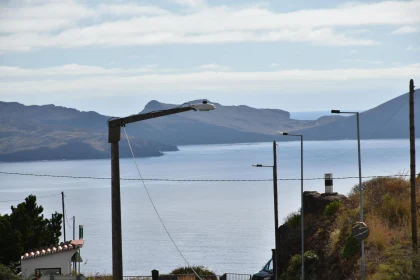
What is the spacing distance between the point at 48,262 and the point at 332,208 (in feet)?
68.7

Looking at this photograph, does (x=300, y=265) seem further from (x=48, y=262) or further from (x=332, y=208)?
(x=48, y=262)

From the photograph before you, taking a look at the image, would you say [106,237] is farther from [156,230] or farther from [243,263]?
[243,263]

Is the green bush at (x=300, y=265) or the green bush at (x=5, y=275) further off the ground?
the green bush at (x=5, y=275)

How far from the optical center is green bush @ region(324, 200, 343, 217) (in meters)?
49.6

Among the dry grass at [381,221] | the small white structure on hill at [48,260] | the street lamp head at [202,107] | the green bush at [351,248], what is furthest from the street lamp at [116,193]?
the green bush at [351,248]

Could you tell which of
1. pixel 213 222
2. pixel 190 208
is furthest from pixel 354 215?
pixel 190 208

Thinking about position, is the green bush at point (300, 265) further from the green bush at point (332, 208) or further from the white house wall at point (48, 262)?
the white house wall at point (48, 262)

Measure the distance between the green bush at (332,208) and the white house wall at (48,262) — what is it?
1965 cm

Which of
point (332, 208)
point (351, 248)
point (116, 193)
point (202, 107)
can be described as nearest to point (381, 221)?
point (351, 248)

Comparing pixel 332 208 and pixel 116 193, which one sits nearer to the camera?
pixel 116 193

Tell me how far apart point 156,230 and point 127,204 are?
47.9 meters

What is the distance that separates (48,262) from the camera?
3781 centimetres

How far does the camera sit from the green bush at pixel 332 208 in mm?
49594

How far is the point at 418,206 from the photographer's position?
43062 millimetres
